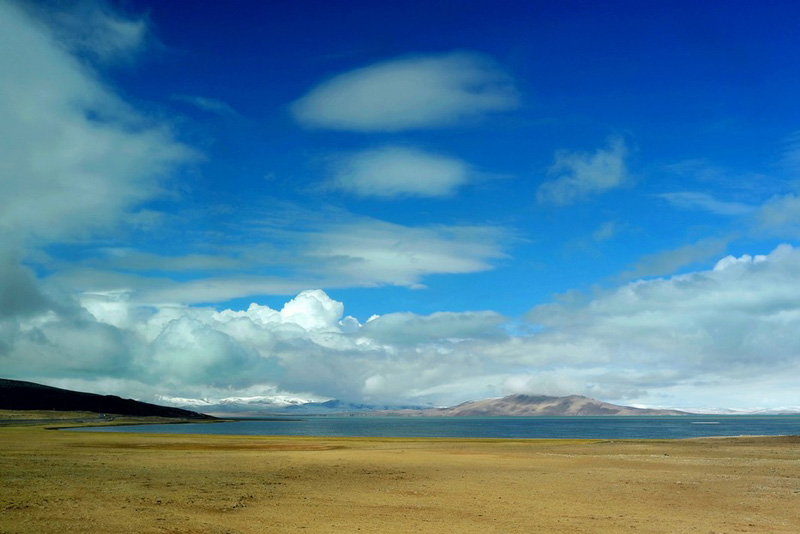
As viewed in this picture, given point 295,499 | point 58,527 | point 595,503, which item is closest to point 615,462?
point 595,503

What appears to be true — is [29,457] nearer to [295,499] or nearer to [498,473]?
[295,499]

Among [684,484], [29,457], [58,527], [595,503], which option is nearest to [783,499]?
[684,484]

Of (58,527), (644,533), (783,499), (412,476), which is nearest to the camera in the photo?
(58,527)

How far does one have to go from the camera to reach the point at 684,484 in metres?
32.0

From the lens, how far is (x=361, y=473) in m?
36.2

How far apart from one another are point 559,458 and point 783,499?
76.9ft

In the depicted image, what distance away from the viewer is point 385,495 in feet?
90.1

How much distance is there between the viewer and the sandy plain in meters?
20.3

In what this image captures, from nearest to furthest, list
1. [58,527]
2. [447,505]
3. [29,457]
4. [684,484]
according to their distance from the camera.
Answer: [58,527]
[447,505]
[684,484]
[29,457]

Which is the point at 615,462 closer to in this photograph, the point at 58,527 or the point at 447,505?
the point at 447,505

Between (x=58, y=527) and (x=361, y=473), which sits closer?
(x=58, y=527)

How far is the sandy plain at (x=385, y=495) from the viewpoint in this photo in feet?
66.5

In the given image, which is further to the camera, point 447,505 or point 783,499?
point 783,499

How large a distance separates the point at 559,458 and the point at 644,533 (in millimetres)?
30796
